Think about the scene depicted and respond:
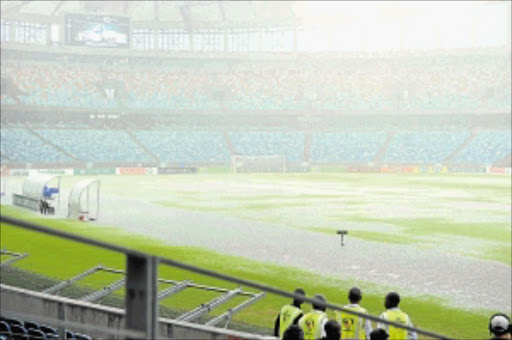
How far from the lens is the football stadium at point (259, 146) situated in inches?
1041

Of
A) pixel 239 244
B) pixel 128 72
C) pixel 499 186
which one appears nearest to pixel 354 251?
pixel 239 244

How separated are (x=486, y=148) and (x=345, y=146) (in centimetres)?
1977

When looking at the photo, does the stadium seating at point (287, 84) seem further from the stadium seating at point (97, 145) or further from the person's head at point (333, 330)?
the person's head at point (333, 330)

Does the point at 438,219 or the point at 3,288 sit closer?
the point at 3,288

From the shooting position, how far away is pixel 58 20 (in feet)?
363

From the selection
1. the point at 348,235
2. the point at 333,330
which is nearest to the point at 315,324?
the point at 333,330

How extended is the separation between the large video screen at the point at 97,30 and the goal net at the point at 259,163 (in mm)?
25167

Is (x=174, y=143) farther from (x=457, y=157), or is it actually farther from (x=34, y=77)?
(x=457, y=157)

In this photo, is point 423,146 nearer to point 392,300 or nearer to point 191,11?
point 191,11

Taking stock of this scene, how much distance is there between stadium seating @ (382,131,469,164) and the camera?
97188mm

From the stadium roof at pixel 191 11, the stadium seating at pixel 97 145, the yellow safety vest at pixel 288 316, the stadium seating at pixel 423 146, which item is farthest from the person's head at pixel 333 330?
the stadium roof at pixel 191 11

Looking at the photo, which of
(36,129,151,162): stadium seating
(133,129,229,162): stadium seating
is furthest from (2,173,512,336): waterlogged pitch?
(133,129,229,162): stadium seating

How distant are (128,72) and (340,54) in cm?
3443

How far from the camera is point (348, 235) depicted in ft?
106
